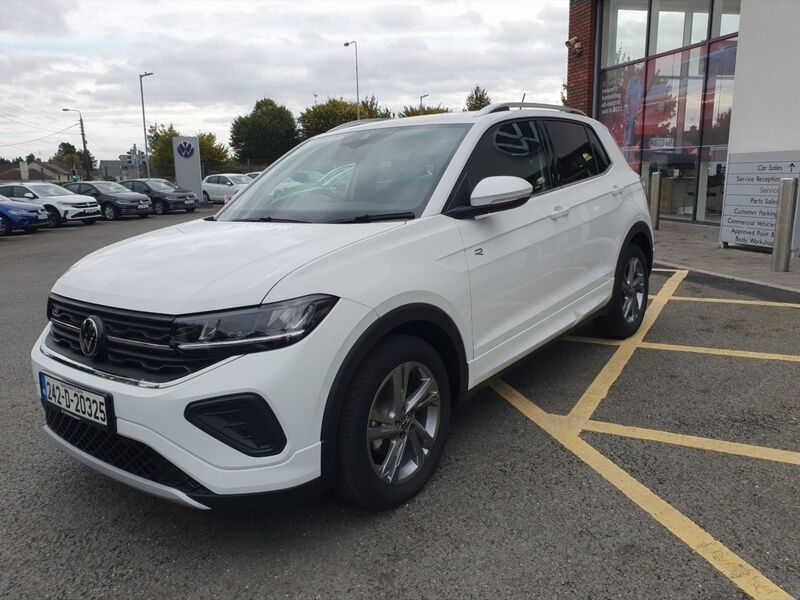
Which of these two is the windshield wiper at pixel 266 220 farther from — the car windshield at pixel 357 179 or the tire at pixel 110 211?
the tire at pixel 110 211

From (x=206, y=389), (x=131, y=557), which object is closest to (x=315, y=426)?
(x=206, y=389)

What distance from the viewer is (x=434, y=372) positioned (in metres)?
2.91

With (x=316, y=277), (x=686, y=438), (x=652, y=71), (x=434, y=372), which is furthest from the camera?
(x=652, y=71)

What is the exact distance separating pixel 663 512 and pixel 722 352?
2.61 metres

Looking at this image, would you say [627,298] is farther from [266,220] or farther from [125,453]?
[125,453]

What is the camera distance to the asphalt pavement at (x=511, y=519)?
7.76 ft

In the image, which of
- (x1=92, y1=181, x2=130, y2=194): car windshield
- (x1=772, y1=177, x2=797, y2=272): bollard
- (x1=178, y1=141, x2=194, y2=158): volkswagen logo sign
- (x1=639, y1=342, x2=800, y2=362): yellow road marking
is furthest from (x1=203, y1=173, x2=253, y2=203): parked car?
(x1=639, y1=342, x2=800, y2=362): yellow road marking

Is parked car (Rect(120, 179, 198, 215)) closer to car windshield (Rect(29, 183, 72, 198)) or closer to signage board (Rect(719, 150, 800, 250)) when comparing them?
car windshield (Rect(29, 183, 72, 198))

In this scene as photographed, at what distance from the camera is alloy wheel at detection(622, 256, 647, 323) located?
507 cm

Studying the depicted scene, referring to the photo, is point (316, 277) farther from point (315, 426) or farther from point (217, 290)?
point (315, 426)

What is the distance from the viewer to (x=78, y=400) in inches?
99.0

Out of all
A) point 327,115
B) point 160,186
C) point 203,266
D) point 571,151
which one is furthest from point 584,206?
point 327,115

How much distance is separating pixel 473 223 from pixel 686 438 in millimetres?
1647

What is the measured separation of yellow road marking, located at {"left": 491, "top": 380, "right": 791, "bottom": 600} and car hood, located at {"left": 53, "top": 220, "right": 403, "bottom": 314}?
1547 millimetres
